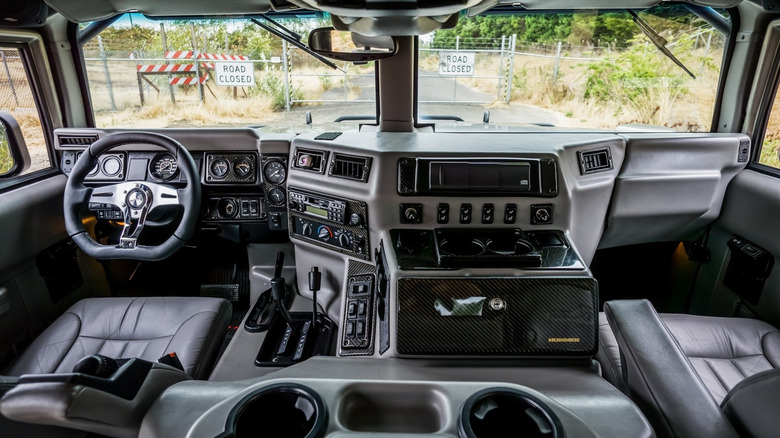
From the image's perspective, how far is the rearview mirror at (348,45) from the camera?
1.54 m

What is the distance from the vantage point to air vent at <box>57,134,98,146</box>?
97.7 inches

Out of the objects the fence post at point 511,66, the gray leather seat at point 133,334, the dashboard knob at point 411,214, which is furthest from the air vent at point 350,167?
the fence post at point 511,66

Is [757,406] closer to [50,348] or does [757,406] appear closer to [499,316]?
[499,316]

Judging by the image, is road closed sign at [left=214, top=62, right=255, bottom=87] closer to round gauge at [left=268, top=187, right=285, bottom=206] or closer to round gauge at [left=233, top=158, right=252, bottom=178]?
round gauge at [left=233, top=158, right=252, bottom=178]

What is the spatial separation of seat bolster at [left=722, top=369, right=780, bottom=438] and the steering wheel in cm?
199

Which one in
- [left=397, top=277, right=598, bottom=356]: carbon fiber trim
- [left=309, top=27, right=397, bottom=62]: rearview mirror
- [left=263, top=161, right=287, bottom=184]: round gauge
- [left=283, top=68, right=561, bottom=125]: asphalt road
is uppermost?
[left=309, top=27, right=397, bottom=62]: rearview mirror

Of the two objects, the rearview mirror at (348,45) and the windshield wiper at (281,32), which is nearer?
the rearview mirror at (348,45)

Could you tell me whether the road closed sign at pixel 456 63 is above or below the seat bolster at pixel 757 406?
above

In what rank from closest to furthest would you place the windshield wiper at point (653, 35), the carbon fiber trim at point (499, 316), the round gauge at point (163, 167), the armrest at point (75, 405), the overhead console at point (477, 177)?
the armrest at point (75, 405), the carbon fiber trim at point (499, 316), the overhead console at point (477, 177), the windshield wiper at point (653, 35), the round gauge at point (163, 167)

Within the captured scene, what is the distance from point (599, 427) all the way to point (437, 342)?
794 millimetres

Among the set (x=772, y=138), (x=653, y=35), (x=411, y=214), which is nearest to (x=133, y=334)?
(x=411, y=214)

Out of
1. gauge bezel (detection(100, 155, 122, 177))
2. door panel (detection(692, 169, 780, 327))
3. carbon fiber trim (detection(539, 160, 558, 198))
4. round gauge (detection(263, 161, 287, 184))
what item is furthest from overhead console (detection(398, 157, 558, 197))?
gauge bezel (detection(100, 155, 122, 177))

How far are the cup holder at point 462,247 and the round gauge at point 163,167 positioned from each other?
1589mm

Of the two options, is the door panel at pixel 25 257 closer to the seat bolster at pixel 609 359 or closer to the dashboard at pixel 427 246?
the dashboard at pixel 427 246
